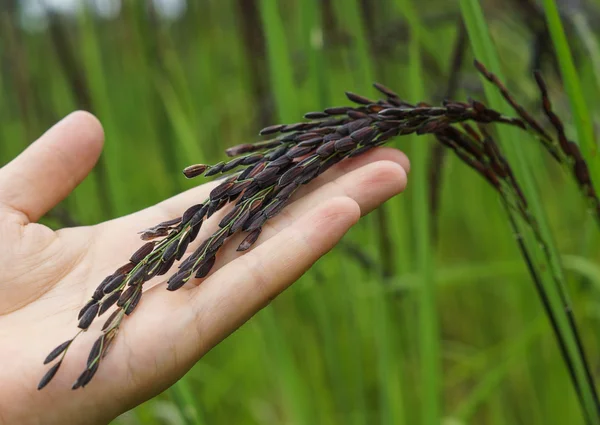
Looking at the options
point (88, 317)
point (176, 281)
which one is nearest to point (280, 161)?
point (176, 281)

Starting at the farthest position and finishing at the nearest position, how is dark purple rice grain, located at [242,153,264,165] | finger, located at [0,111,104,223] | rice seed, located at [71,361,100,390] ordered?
1. finger, located at [0,111,104,223]
2. dark purple rice grain, located at [242,153,264,165]
3. rice seed, located at [71,361,100,390]

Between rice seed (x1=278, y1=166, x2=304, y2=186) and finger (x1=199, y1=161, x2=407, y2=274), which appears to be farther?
finger (x1=199, y1=161, x2=407, y2=274)

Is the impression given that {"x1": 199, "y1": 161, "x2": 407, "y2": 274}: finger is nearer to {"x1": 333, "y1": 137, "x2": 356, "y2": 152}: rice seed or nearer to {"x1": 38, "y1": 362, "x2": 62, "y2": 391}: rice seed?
{"x1": 333, "y1": 137, "x2": 356, "y2": 152}: rice seed

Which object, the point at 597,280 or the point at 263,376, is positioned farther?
the point at 263,376

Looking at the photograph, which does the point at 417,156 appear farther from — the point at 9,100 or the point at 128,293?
the point at 9,100

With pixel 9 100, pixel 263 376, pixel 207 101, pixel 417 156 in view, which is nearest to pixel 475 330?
pixel 263 376

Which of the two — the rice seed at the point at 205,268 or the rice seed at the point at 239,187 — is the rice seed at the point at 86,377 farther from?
the rice seed at the point at 239,187

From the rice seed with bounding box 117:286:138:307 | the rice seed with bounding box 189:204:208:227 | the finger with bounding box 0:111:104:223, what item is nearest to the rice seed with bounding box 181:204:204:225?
the rice seed with bounding box 189:204:208:227

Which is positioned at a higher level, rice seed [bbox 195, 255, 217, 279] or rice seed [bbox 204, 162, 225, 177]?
rice seed [bbox 204, 162, 225, 177]
